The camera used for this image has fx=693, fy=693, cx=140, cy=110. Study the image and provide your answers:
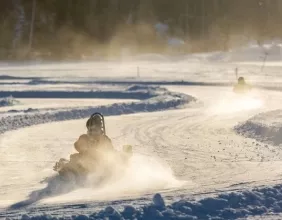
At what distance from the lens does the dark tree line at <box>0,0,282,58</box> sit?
71.3 m

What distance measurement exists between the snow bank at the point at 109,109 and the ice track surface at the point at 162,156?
0.60 meters

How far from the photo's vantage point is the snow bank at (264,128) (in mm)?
16250

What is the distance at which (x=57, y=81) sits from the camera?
3894 cm

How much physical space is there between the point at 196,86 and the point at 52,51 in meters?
35.6

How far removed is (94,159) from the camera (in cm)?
1161

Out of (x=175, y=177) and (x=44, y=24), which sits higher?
(x=44, y=24)

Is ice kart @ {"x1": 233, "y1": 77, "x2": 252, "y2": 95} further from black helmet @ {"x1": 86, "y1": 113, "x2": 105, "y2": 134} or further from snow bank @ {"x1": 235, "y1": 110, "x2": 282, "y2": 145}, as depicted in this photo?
black helmet @ {"x1": 86, "y1": 113, "x2": 105, "y2": 134}

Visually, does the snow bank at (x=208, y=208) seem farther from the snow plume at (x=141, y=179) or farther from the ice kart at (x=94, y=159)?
the ice kart at (x=94, y=159)

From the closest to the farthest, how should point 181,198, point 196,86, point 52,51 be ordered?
point 181,198 → point 196,86 → point 52,51

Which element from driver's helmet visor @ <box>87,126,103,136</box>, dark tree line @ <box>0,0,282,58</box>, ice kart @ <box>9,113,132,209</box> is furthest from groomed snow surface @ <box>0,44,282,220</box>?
dark tree line @ <box>0,0,282,58</box>

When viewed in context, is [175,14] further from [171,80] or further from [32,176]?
[32,176]

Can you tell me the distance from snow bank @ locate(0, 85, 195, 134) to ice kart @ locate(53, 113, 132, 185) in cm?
733

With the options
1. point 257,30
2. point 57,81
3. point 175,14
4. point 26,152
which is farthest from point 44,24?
point 26,152

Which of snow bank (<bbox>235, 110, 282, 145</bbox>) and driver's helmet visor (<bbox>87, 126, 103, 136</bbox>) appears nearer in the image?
driver's helmet visor (<bbox>87, 126, 103, 136</bbox>)
